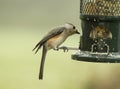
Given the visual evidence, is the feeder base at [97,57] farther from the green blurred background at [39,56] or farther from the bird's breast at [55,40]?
the green blurred background at [39,56]

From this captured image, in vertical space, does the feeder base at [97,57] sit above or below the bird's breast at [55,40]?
below

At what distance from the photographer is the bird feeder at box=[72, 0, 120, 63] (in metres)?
10.4

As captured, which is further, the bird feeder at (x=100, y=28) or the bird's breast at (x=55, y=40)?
the bird's breast at (x=55, y=40)

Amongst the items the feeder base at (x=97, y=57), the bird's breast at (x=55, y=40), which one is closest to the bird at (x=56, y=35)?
the bird's breast at (x=55, y=40)

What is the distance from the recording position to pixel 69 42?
14.4 m

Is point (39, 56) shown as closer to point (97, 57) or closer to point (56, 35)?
point (56, 35)

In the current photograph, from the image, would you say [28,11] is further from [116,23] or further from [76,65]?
[116,23]

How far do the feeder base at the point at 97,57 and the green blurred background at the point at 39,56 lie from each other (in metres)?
1.64

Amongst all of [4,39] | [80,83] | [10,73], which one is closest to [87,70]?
[80,83]

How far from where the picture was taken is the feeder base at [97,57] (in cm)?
1006

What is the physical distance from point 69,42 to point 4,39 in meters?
1.73

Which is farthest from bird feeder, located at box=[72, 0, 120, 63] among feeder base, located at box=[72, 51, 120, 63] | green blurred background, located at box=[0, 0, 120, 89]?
green blurred background, located at box=[0, 0, 120, 89]

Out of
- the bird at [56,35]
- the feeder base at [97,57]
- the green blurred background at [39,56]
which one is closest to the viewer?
the feeder base at [97,57]

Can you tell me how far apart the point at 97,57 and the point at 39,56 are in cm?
489
